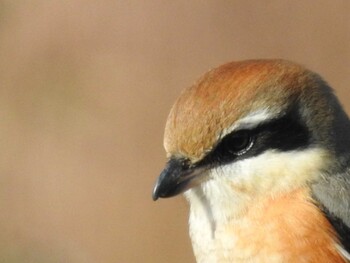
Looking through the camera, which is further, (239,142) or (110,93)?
(110,93)

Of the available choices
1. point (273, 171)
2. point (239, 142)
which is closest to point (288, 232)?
point (273, 171)

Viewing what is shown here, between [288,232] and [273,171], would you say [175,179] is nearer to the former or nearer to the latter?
[273,171]

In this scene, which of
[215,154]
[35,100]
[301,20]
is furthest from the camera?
[301,20]

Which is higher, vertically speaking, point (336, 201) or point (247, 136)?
point (247, 136)

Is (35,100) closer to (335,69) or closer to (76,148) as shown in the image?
(76,148)

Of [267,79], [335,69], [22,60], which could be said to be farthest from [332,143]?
[22,60]

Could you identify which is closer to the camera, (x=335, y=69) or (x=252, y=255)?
(x=252, y=255)

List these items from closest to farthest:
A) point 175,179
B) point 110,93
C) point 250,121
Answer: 1. point 250,121
2. point 175,179
3. point 110,93

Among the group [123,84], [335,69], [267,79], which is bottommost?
[267,79]
